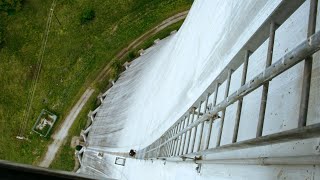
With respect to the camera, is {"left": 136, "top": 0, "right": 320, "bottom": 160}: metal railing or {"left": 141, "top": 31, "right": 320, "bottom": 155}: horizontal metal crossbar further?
{"left": 136, "top": 0, "right": 320, "bottom": 160}: metal railing

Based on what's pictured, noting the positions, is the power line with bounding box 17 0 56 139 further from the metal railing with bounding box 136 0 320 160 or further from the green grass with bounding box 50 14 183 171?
the metal railing with bounding box 136 0 320 160

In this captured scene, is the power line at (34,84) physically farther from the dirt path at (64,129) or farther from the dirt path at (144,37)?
the dirt path at (144,37)

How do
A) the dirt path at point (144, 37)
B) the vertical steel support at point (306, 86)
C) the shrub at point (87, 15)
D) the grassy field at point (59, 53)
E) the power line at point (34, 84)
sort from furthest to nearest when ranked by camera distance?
the power line at point (34, 84) < the shrub at point (87, 15) < the grassy field at point (59, 53) < the dirt path at point (144, 37) < the vertical steel support at point (306, 86)

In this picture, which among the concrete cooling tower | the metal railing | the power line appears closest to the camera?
the metal railing

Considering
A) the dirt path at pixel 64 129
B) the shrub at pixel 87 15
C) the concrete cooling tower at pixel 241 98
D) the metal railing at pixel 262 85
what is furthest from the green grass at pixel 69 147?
the metal railing at pixel 262 85

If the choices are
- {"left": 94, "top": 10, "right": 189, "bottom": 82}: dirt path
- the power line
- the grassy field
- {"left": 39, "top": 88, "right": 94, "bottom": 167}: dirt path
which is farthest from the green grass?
the power line

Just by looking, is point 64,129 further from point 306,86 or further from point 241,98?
point 306,86

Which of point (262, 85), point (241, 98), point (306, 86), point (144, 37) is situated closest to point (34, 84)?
point (144, 37)
